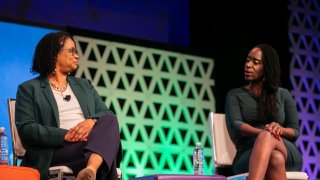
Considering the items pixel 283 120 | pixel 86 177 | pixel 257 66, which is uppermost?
pixel 257 66

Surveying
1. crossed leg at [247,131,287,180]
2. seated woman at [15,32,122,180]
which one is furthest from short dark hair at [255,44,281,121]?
seated woman at [15,32,122,180]

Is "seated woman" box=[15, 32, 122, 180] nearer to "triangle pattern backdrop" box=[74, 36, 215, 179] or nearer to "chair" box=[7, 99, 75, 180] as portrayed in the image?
"chair" box=[7, 99, 75, 180]

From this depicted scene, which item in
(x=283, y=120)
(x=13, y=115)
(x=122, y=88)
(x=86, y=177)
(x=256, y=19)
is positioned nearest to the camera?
(x=86, y=177)

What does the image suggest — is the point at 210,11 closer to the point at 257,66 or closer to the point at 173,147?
the point at 173,147

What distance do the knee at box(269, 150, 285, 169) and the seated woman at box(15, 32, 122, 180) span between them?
0.96 m

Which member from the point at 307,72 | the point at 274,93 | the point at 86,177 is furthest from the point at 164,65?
the point at 86,177

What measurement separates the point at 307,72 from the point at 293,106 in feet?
7.23

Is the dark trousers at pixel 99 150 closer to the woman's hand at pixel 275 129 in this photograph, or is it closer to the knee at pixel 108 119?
the knee at pixel 108 119

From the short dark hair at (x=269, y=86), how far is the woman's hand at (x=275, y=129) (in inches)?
7.7

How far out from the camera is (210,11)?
7309 millimetres

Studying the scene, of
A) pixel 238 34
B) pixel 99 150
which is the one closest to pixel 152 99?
pixel 238 34


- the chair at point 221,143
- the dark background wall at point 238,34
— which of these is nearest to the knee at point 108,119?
the chair at point 221,143

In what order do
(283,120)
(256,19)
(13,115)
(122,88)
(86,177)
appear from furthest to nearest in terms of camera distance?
(256,19) < (122,88) < (283,120) < (13,115) < (86,177)

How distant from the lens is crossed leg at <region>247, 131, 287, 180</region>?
14.9 ft
